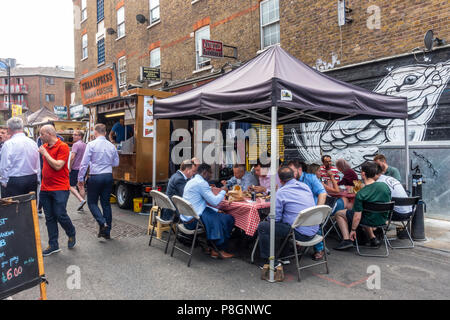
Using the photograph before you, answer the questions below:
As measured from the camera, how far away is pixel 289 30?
33.8 ft

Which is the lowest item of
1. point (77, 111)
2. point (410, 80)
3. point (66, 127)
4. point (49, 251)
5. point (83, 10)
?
point (49, 251)

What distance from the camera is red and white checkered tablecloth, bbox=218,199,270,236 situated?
4.74 m

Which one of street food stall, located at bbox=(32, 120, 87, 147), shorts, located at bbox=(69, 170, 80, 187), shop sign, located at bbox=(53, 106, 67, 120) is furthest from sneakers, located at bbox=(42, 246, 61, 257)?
shop sign, located at bbox=(53, 106, 67, 120)

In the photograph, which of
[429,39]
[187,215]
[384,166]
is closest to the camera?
[187,215]

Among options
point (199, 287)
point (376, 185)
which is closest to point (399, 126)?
point (376, 185)

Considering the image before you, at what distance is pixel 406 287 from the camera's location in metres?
3.97

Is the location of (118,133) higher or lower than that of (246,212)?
higher

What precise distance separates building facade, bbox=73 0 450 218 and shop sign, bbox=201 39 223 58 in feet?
1.55

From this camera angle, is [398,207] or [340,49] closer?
[398,207]

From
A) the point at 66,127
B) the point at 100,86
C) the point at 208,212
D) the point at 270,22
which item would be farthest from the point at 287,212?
the point at 66,127

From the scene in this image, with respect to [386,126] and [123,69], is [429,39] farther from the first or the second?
[123,69]

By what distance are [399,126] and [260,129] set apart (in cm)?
488

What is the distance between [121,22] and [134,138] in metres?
12.8
